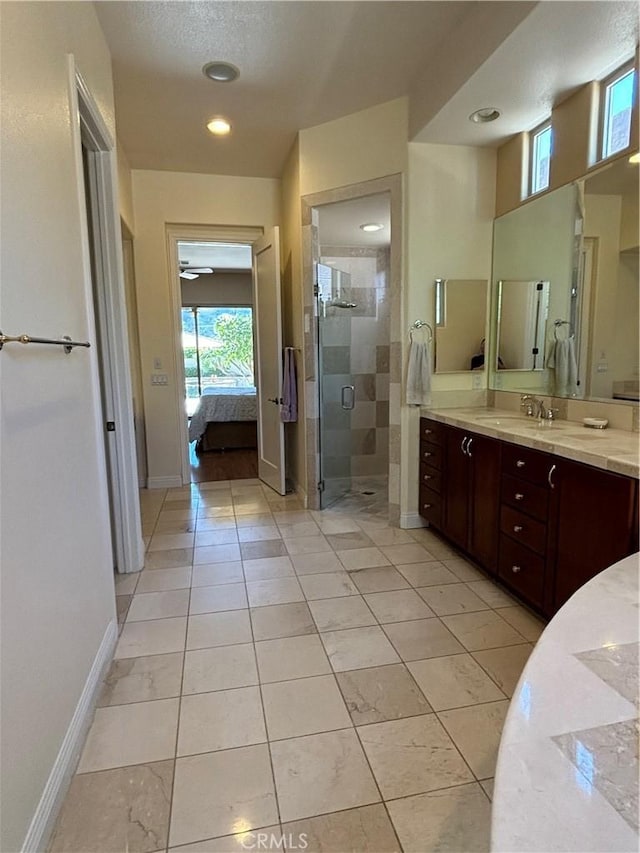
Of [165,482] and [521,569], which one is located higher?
[521,569]

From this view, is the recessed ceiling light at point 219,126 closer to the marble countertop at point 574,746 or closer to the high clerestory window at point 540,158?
the high clerestory window at point 540,158

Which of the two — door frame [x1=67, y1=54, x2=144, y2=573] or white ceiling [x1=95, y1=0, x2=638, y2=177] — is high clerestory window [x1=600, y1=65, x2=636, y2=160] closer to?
white ceiling [x1=95, y1=0, x2=638, y2=177]

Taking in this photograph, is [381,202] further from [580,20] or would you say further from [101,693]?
[101,693]

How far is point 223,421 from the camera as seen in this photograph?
6.25 meters

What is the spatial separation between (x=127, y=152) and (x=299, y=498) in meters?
3.18

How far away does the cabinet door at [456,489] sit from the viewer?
9.00 ft

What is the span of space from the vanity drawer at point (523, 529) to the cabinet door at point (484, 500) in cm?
7

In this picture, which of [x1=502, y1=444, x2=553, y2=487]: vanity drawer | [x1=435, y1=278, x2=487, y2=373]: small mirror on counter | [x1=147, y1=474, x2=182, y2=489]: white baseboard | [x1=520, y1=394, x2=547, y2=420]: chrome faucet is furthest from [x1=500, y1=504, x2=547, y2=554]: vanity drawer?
[x1=147, y1=474, x2=182, y2=489]: white baseboard

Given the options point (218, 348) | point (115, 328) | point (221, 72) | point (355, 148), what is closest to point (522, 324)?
point (355, 148)

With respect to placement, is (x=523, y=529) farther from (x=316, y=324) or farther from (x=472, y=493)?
(x=316, y=324)

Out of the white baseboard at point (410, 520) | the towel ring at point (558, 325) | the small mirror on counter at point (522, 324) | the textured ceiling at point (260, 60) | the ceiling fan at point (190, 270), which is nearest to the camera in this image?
the textured ceiling at point (260, 60)

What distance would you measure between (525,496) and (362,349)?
262cm

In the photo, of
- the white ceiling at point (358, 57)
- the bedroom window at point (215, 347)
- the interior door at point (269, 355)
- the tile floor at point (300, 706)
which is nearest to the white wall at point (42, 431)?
the tile floor at point (300, 706)

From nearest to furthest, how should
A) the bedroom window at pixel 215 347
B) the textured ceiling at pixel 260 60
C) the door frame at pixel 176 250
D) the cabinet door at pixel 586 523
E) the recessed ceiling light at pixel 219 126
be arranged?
1. the cabinet door at pixel 586 523
2. the textured ceiling at pixel 260 60
3. the recessed ceiling light at pixel 219 126
4. the door frame at pixel 176 250
5. the bedroom window at pixel 215 347
